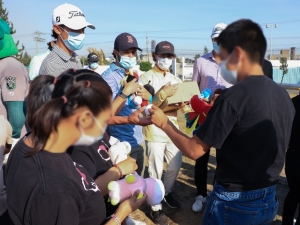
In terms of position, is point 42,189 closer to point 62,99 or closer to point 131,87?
point 62,99

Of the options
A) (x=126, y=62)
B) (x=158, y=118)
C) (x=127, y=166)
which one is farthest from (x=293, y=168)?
(x=126, y=62)

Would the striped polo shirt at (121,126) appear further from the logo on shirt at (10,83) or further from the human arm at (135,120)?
the logo on shirt at (10,83)

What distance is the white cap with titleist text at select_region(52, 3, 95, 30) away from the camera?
2.29 metres

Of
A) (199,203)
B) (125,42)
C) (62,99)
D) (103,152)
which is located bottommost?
(199,203)

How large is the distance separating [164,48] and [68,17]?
1480mm

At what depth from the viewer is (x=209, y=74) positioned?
3510mm

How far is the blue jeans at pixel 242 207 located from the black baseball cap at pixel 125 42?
177cm

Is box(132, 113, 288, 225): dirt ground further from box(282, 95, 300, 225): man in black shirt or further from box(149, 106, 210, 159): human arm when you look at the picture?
box(149, 106, 210, 159): human arm

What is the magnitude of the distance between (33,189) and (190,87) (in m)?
2.16

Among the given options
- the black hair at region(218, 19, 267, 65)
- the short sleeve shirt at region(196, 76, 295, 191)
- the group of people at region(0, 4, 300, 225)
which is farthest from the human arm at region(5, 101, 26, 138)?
the black hair at region(218, 19, 267, 65)

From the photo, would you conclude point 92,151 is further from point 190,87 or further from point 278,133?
point 190,87

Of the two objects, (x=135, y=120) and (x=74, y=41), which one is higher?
(x=74, y=41)

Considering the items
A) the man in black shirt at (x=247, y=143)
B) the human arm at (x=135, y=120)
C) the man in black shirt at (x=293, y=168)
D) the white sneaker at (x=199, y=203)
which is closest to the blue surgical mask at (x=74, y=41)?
the human arm at (x=135, y=120)

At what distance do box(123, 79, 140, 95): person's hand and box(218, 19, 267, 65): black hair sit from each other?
46.1 inches
